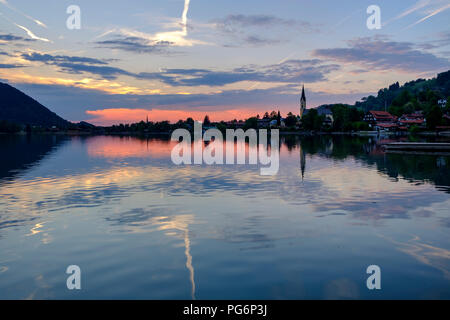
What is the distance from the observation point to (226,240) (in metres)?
15.5

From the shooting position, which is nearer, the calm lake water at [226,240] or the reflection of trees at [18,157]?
the calm lake water at [226,240]

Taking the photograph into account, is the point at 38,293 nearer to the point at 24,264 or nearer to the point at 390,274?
the point at 24,264

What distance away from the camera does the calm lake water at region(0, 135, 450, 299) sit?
11008 mm

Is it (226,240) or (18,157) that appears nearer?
(226,240)

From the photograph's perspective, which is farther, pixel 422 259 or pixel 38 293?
pixel 422 259


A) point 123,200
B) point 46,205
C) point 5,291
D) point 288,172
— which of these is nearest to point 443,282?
point 5,291

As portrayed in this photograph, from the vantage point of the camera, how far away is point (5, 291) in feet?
35.3

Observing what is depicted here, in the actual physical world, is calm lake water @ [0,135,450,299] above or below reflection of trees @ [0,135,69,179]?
below

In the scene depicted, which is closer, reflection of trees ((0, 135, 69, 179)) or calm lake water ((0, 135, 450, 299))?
calm lake water ((0, 135, 450, 299))

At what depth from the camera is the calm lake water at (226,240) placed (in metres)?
11.0

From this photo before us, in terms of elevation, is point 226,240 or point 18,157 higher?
point 18,157

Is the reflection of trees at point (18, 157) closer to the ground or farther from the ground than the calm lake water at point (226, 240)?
farther from the ground
